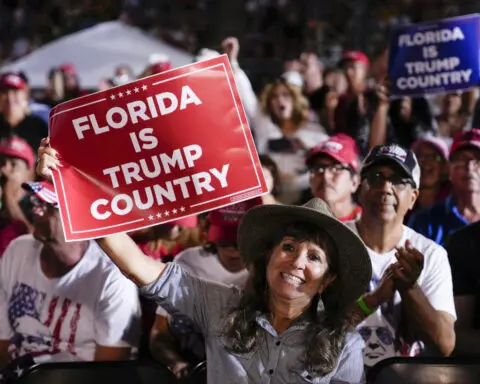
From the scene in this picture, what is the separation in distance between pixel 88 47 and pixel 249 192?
28.0 ft

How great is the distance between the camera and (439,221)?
5133mm

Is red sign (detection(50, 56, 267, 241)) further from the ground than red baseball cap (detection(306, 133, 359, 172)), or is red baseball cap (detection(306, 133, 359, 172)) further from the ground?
red sign (detection(50, 56, 267, 241))

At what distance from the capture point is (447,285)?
415 centimetres

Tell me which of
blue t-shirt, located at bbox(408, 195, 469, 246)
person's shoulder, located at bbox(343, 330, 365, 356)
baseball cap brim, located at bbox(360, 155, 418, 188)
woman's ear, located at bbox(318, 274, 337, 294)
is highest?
baseball cap brim, located at bbox(360, 155, 418, 188)

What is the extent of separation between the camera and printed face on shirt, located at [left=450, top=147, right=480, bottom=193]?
17.0 feet

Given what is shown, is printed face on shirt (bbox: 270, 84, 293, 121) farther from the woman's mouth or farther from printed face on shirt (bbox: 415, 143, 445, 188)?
the woman's mouth

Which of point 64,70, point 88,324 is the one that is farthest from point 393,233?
point 64,70

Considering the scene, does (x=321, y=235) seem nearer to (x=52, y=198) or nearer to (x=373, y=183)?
(x=373, y=183)

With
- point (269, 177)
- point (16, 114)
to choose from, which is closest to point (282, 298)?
point (269, 177)

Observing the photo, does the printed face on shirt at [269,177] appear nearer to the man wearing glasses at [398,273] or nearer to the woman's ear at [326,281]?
the man wearing glasses at [398,273]

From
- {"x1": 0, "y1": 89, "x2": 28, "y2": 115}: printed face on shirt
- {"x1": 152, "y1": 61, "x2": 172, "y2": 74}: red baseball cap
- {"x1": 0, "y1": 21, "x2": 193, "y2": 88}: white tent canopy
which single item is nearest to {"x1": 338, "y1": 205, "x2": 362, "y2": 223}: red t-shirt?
{"x1": 152, "y1": 61, "x2": 172, "y2": 74}: red baseball cap

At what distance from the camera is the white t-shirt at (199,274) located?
15.1 feet

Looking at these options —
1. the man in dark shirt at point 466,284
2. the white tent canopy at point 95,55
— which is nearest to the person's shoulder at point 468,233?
the man in dark shirt at point 466,284

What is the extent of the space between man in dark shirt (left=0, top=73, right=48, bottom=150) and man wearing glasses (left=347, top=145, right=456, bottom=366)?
13.6 ft
